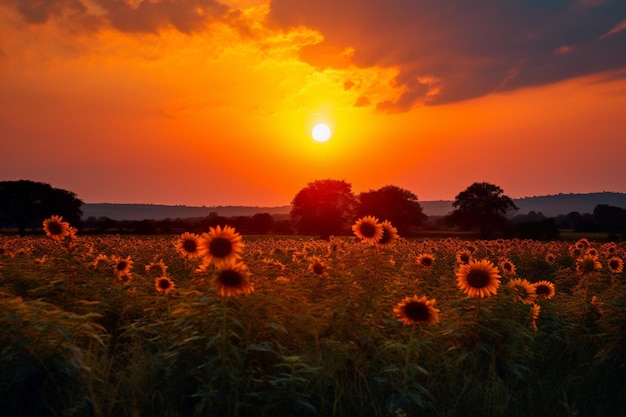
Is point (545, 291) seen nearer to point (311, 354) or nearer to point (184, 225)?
point (311, 354)

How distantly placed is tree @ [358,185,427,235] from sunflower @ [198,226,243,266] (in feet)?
216

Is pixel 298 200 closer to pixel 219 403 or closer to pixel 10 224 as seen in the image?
pixel 10 224

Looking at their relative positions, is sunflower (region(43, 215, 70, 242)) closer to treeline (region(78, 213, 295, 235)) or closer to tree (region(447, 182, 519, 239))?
treeline (region(78, 213, 295, 235))

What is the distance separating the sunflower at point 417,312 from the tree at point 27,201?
67.2 metres

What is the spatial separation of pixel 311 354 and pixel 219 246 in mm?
1675

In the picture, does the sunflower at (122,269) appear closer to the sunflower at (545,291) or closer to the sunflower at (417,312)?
the sunflower at (417,312)

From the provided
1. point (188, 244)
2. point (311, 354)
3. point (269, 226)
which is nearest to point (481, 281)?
point (311, 354)

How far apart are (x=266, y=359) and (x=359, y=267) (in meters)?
1.74

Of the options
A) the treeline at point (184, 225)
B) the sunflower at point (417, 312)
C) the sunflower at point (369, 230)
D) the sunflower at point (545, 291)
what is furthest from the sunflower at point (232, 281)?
the treeline at point (184, 225)

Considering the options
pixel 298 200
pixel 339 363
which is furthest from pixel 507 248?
pixel 298 200

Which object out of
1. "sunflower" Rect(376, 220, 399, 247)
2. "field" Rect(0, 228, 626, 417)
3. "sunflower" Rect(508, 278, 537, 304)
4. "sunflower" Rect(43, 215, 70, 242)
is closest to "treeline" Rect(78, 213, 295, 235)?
"sunflower" Rect(43, 215, 70, 242)

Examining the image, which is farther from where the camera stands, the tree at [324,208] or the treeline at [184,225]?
the tree at [324,208]

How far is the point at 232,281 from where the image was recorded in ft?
20.3

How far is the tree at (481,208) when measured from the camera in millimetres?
72625
